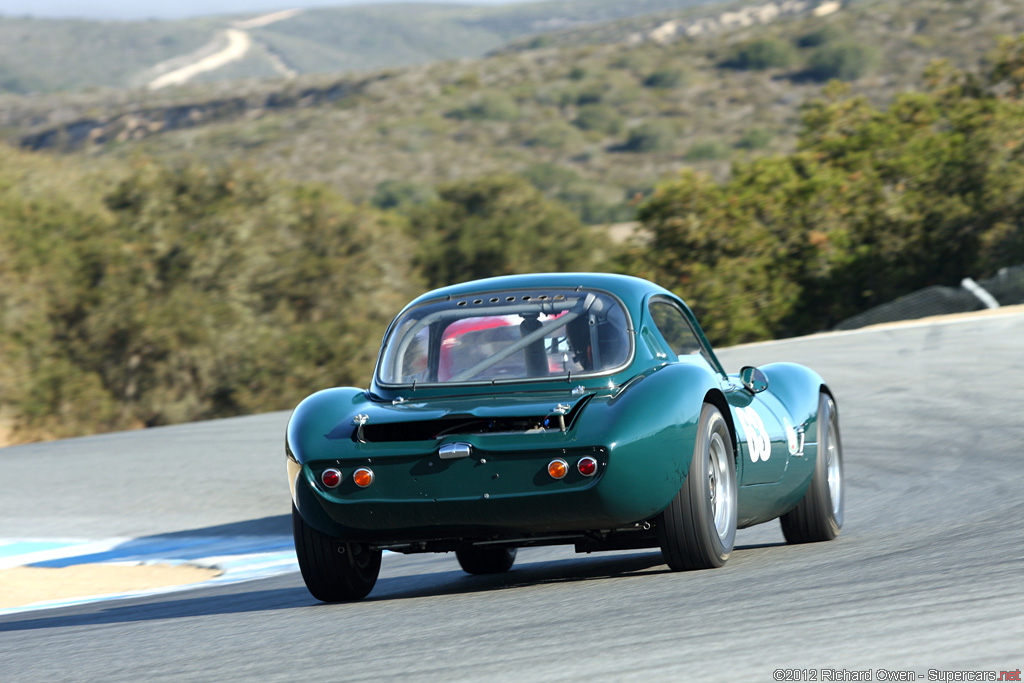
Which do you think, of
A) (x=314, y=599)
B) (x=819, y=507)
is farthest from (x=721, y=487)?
(x=314, y=599)

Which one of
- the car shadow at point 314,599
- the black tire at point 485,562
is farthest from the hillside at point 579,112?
the black tire at point 485,562

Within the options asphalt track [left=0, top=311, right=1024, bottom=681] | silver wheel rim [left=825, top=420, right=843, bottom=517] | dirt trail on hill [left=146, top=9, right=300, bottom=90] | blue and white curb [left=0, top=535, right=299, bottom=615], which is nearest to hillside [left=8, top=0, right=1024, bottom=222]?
blue and white curb [left=0, top=535, right=299, bottom=615]

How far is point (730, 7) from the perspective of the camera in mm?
117875

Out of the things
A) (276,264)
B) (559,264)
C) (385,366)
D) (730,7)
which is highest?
(385,366)

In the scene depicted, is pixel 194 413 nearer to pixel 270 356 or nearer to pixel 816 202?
pixel 270 356

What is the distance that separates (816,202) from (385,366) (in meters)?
25.3

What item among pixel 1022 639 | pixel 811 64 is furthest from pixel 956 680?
pixel 811 64

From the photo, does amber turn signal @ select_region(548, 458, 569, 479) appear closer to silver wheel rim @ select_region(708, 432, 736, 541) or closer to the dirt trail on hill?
silver wheel rim @ select_region(708, 432, 736, 541)

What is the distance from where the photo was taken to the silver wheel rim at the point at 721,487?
248 inches

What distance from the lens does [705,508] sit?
19.5ft

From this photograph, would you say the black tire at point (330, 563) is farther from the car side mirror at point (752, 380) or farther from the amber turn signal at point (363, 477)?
the car side mirror at point (752, 380)

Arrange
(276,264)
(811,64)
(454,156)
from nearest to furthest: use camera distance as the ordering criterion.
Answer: (276,264) < (454,156) < (811,64)

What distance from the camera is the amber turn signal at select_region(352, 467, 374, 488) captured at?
593 cm

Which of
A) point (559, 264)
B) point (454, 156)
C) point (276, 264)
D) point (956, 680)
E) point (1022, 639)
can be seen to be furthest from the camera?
point (454, 156)
